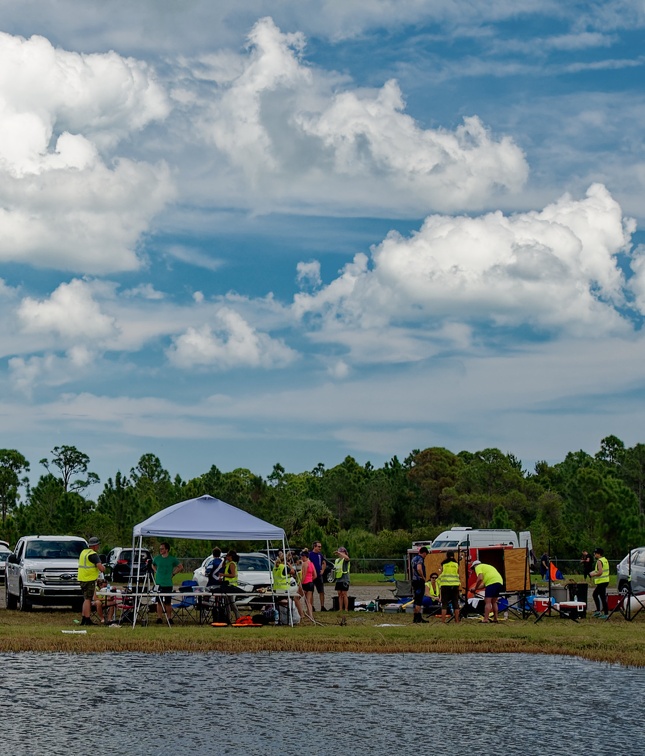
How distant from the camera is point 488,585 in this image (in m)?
26.9

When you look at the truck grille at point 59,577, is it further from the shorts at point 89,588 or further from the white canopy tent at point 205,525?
the white canopy tent at point 205,525

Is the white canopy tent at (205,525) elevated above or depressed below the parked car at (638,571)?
above

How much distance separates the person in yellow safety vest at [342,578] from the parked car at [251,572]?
2.11 metres

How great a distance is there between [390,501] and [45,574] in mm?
78287

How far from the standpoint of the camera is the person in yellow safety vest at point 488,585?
2683cm

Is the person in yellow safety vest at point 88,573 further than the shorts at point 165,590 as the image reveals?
No

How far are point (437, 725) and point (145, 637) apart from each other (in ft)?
35.3

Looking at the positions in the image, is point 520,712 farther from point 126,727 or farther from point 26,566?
point 26,566

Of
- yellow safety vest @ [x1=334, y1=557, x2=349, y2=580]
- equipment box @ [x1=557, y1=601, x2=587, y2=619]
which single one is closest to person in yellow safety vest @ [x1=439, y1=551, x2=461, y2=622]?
equipment box @ [x1=557, y1=601, x2=587, y2=619]

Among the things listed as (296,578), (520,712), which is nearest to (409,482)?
(296,578)

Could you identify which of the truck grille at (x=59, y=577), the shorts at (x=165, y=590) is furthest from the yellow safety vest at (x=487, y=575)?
the truck grille at (x=59, y=577)

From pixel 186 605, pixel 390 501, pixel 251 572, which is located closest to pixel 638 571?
pixel 251 572

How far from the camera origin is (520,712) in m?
14.5

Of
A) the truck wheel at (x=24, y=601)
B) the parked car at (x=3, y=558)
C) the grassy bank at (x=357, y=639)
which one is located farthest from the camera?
the parked car at (x=3, y=558)
